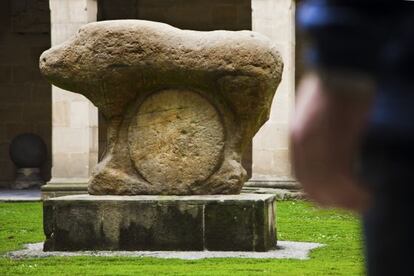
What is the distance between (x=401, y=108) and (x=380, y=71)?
4 cm

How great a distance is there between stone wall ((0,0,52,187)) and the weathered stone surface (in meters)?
14.6

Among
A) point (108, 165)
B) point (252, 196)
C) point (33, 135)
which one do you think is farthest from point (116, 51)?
point (33, 135)

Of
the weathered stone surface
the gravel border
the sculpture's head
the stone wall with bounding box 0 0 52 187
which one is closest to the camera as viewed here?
the gravel border

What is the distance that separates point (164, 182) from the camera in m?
9.10

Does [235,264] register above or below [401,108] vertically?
below

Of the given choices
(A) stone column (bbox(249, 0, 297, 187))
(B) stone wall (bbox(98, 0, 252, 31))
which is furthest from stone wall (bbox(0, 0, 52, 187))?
(A) stone column (bbox(249, 0, 297, 187))

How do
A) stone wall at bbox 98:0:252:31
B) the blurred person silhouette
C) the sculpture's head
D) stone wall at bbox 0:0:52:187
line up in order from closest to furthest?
the blurred person silhouette → the sculpture's head → stone wall at bbox 98:0:252:31 → stone wall at bbox 0:0:52:187

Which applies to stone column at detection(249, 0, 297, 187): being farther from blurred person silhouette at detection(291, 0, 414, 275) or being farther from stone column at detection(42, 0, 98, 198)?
blurred person silhouette at detection(291, 0, 414, 275)

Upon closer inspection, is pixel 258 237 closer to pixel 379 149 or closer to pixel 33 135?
pixel 379 149

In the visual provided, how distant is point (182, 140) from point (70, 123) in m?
10.00

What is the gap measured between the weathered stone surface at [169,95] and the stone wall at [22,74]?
14625 millimetres

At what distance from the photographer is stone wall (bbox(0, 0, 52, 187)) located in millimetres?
23656

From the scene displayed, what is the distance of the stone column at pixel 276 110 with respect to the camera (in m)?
18.2

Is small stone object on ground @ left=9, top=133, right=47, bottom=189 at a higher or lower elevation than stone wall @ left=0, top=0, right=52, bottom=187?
lower
